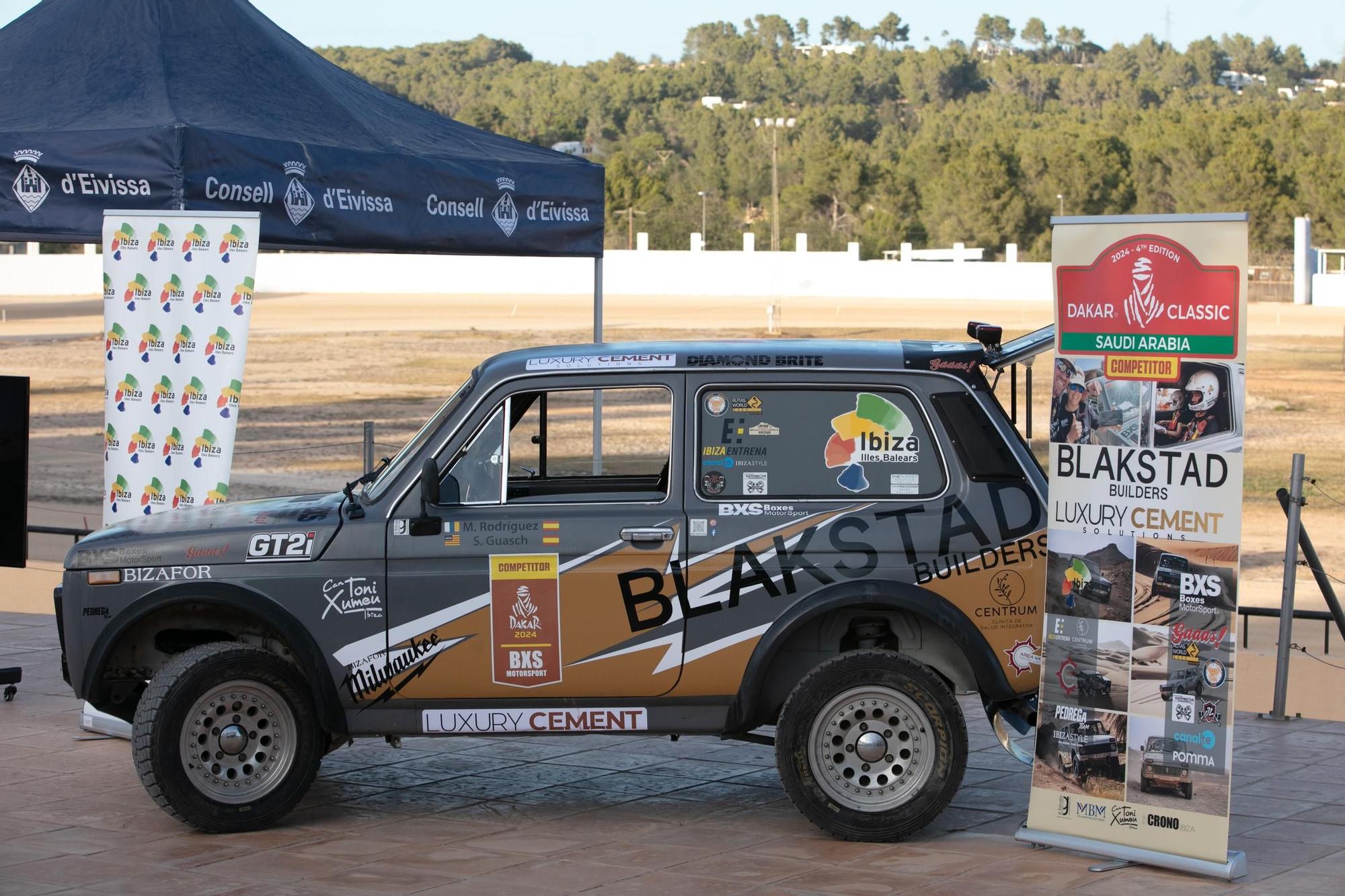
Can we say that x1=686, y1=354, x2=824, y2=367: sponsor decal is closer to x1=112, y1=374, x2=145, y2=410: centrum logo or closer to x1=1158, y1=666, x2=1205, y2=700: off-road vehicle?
x1=1158, y1=666, x2=1205, y2=700: off-road vehicle

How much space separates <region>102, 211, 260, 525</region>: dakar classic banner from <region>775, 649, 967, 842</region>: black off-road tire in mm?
3583

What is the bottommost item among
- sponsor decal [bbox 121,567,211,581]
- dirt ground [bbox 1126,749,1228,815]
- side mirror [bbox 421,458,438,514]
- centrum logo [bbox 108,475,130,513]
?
dirt ground [bbox 1126,749,1228,815]

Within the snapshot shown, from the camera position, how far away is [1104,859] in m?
6.31

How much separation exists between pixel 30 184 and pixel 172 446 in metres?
Answer: 2.00

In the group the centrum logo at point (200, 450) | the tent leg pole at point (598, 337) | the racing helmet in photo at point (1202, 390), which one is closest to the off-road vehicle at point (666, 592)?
the racing helmet in photo at point (1202, 390)

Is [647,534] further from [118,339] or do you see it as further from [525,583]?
[118,339]

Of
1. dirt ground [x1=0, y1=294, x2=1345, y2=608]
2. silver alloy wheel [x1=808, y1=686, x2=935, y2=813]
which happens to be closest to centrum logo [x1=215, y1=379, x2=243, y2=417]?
silver alloy wheel [x1=808, y1=686, x2=935, y2=813]

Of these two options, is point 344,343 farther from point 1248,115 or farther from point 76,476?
point 1248,115

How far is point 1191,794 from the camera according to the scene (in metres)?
6.07

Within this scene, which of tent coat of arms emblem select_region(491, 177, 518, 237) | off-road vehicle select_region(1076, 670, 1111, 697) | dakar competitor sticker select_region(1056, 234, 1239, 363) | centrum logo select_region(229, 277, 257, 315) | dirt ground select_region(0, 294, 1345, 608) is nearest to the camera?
dakar competitor sticker select_region(1056, 234, 1239, 363)

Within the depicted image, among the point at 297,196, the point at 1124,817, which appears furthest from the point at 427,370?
the point at 1124,817

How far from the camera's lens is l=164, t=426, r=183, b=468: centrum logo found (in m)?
8.43

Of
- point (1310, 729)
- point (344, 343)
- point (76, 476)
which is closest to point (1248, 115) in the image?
point (344, 343)

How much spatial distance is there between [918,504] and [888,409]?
0.41 metres
